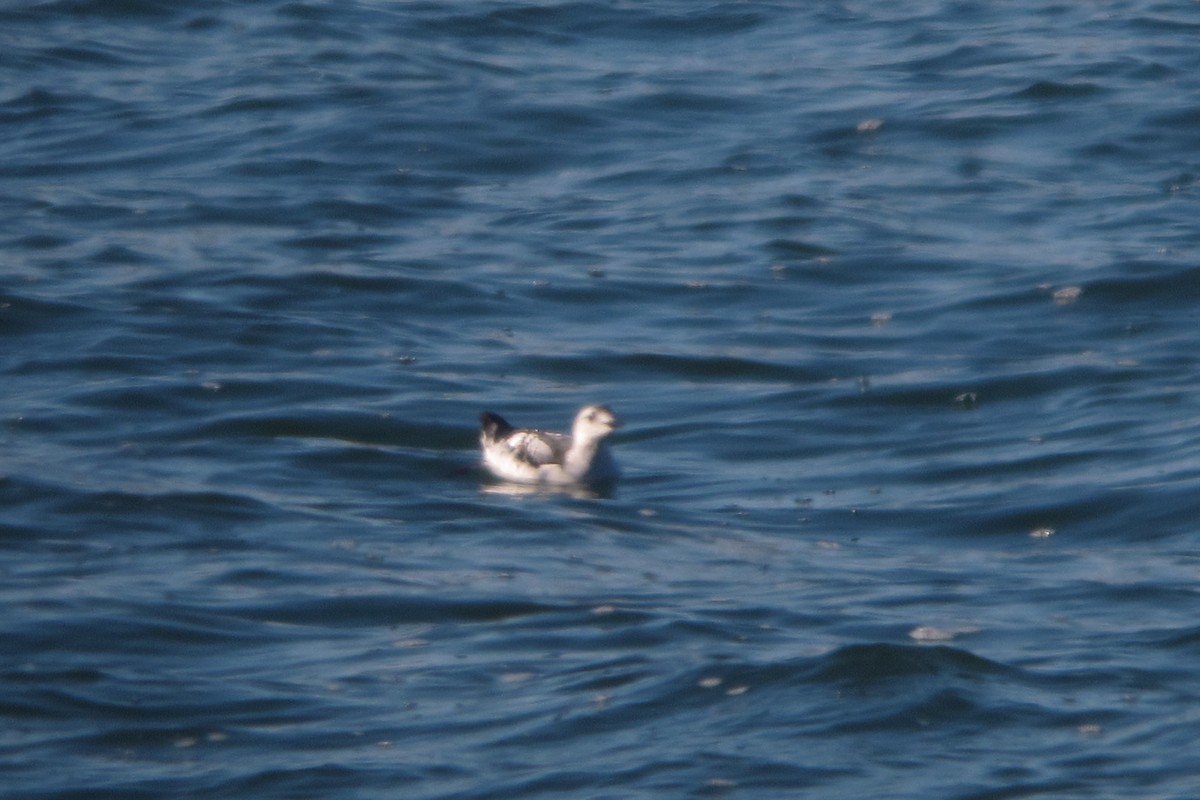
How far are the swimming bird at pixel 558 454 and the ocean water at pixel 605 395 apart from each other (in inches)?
5.8

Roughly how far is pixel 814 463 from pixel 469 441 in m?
2.01

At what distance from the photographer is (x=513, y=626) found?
9.22 m

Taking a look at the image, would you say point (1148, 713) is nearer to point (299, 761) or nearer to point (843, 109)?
point (299, 761)

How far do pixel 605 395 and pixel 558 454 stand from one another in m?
1.60

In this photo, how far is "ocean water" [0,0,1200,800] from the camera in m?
8.11

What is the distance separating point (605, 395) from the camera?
13.5 m

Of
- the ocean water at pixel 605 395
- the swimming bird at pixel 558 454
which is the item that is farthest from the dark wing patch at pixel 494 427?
Result: the ocean water at pixel 605 395

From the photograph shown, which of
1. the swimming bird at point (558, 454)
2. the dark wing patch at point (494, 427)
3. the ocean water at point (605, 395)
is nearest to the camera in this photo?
the ocean water at point (605, 395)

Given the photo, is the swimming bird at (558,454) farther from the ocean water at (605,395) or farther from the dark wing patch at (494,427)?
the ocean water at (605,395)

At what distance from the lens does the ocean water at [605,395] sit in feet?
26.6

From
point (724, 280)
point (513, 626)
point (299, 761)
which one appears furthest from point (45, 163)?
point (299, 761)

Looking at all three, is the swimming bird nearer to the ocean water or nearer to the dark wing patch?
the dark wing patch

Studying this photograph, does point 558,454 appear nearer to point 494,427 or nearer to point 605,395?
point 494,427

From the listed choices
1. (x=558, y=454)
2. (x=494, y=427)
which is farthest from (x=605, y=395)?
(x=558, y=454)
